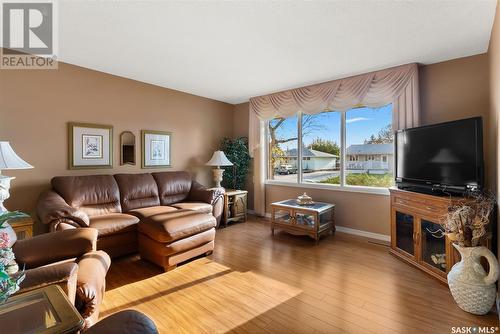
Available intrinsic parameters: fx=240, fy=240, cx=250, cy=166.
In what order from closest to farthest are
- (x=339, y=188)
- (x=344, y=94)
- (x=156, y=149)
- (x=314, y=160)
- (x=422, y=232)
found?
(x=422, y=232), (x=344, y=94), (x=339, y=188), (x=156, y=149), (x=314, y=160)

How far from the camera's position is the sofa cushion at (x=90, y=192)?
10.1 ft

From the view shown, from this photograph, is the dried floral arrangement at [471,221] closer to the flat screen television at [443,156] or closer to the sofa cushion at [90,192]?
the flat screen television at [443,156]

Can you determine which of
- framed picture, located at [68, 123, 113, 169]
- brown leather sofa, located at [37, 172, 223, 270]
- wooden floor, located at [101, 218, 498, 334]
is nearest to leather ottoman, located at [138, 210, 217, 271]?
brown leather sofa, located at [37, 172, 223, 270]

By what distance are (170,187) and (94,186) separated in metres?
1.10

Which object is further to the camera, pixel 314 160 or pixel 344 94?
pixel 314 160

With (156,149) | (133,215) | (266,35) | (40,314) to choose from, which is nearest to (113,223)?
(133,215)

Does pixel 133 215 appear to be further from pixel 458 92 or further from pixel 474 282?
pixel 458 92

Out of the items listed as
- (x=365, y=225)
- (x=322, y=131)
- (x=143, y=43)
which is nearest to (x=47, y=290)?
(x=143, y=43)

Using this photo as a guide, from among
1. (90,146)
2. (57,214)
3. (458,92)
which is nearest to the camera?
(57,214)

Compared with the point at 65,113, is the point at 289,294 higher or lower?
lower

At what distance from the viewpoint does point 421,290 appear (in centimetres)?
225

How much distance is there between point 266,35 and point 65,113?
291 cm

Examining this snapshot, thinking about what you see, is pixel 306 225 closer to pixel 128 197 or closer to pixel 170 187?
pixel 170 187

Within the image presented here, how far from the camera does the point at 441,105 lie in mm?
3098
